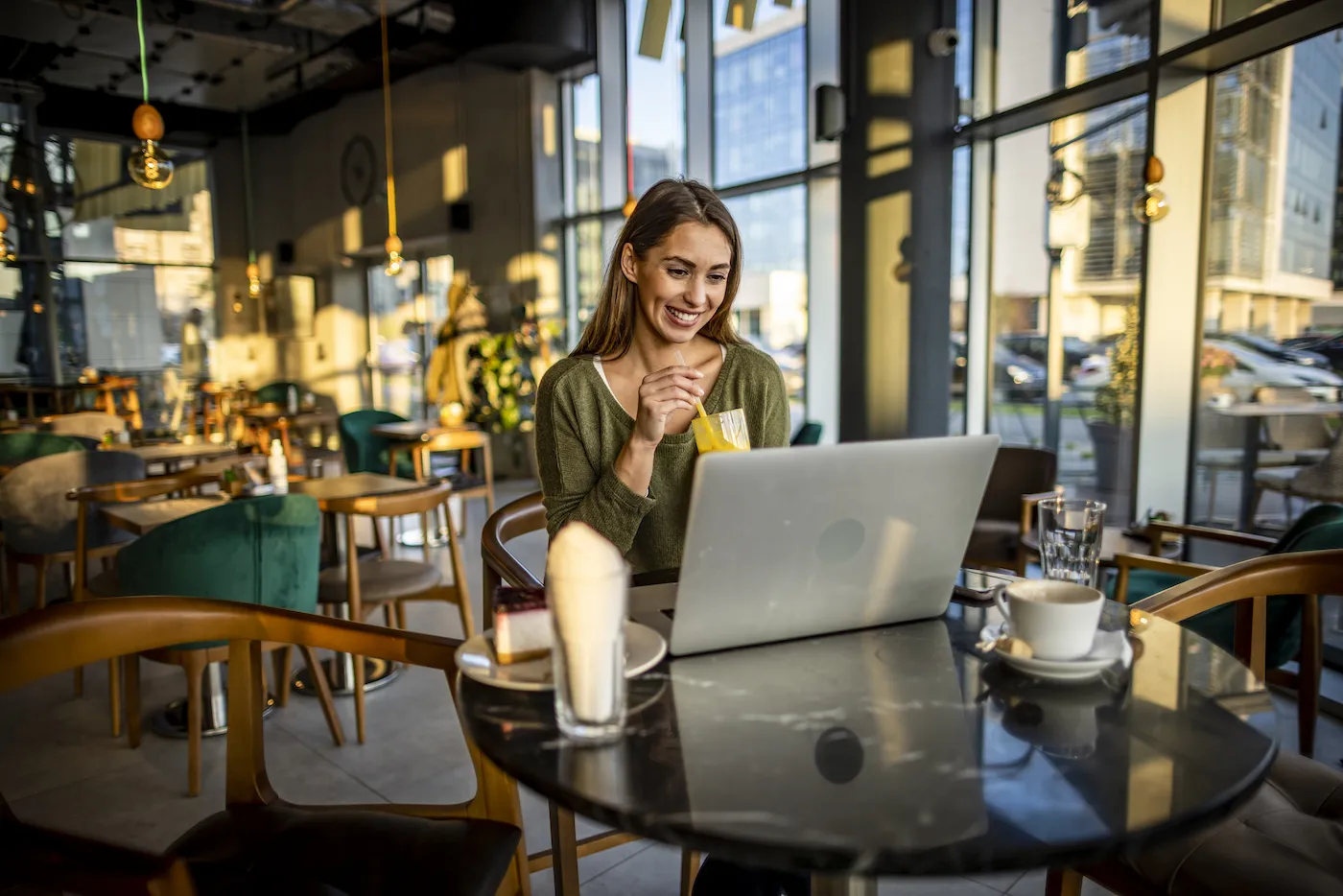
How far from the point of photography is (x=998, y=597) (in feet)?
3.32

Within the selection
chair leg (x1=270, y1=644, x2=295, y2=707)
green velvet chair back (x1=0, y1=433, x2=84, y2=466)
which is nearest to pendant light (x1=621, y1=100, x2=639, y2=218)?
green velvet chair back (x1=0, y1=433, x2=84, y2=466)

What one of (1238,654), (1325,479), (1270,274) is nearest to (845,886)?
(1238,654)

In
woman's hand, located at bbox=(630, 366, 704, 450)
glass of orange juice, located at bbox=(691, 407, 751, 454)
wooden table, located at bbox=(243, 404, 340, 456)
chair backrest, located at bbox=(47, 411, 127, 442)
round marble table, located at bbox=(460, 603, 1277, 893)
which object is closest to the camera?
round marble table, located at bbox=(460, 603, 1277, 893)

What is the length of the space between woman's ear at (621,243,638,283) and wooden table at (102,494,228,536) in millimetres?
1715

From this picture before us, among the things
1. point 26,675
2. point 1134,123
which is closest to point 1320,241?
point 1134,123

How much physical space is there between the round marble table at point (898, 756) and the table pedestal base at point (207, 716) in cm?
240

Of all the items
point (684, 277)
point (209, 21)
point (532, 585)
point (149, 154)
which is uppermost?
point (209, 21)

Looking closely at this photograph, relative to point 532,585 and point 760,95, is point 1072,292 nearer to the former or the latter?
point 760,95

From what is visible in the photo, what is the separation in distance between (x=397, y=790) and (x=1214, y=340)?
3.85 metres

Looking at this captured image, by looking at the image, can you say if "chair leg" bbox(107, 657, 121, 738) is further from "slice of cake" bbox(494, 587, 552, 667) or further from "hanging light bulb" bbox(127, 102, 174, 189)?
"slice of cake" bbox(494, 587, 552, 667)

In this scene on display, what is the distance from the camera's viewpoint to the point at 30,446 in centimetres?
451

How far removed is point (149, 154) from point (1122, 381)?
481cm

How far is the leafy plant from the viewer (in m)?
4.46

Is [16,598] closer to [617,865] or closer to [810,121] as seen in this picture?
[617,865]
